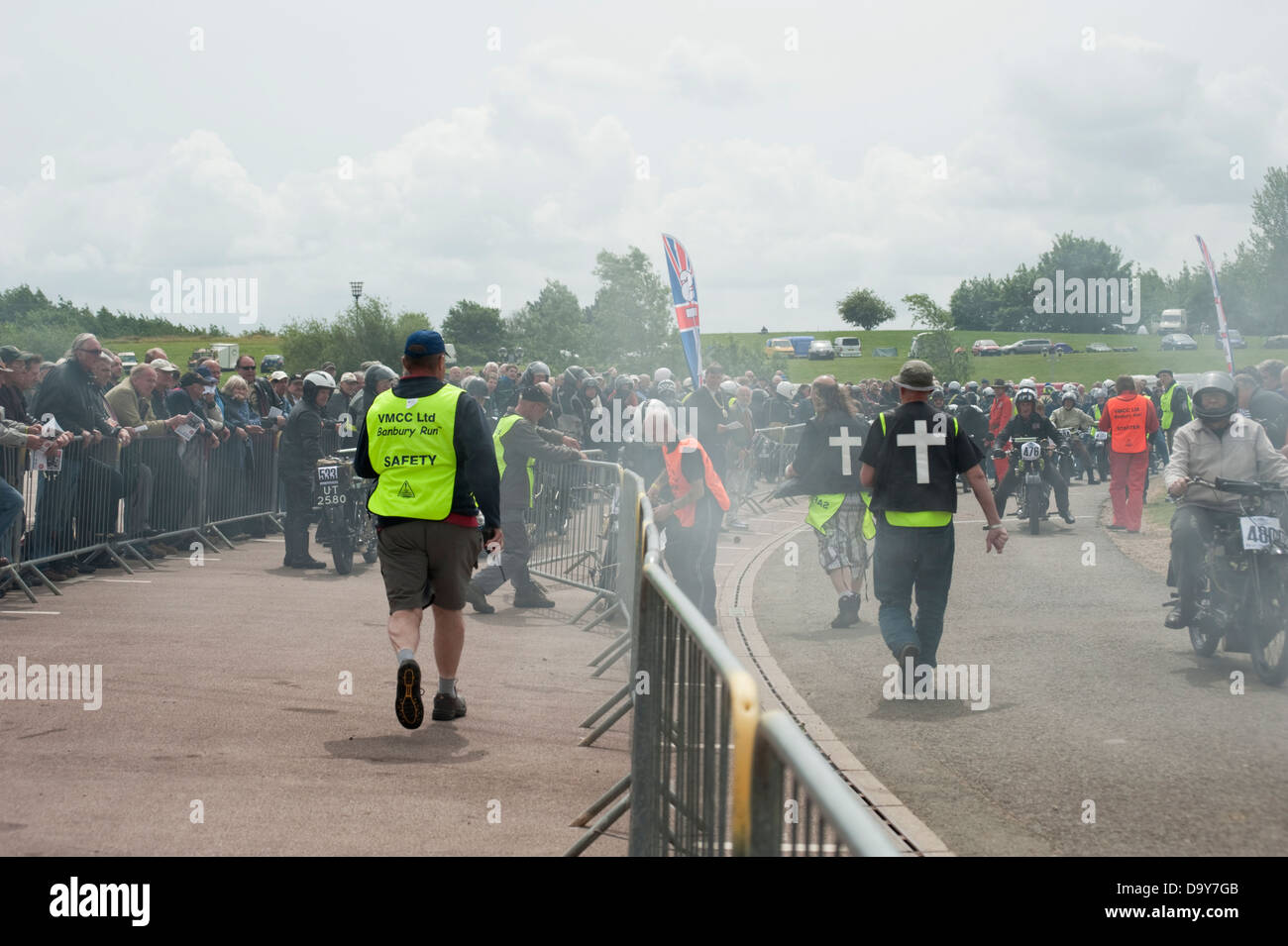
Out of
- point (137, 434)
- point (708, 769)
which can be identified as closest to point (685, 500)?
point (137, 434)

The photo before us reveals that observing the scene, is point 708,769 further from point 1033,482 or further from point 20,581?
point 1033,482

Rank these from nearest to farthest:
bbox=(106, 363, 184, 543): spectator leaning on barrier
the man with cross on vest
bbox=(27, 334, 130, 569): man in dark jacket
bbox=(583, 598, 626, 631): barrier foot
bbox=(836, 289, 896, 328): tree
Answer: the man with cross on vest < bbox=(583, 598, 626, 631): barrier foot < bbox=(27, 334, 130, 569): man in dark jacket < bbox=(106, 363, 184, 543): spectator leaning on barrier < bbox=(836, 289, 896, 328): tree

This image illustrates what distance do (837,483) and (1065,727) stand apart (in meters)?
4.48

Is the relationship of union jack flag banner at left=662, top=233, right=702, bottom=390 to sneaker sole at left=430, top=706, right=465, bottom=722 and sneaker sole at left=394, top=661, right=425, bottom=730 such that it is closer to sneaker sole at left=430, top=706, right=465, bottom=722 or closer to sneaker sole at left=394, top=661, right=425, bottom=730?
sneaker sole at left=430, top=706, right=465, bottom=722

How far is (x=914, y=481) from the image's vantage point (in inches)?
350

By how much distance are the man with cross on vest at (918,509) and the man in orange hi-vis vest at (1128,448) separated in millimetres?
10644

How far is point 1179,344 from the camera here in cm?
11069

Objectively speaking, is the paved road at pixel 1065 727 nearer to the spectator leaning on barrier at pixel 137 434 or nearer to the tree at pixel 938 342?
the spectator leaning on barrier at pixel 137 434

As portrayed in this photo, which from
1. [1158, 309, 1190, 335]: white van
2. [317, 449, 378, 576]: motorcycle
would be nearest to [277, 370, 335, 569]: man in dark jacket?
[317, 449, 378, 576]: motorcycle

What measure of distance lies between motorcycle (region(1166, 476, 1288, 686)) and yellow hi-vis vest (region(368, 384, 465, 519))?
16.6ft

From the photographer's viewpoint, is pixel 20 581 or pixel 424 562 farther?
pixel 20 581

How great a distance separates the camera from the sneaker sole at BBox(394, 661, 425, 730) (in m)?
6.70

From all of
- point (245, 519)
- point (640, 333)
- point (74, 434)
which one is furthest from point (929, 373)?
point (640, 333)

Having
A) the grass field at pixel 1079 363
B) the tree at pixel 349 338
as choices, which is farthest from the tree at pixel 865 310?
the tree at pixel 349 338
